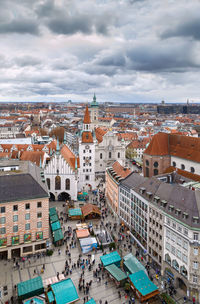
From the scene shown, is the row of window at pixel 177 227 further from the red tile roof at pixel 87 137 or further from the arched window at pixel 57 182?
the red tile roof at pixel 87 137

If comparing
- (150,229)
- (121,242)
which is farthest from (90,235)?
(150,229)

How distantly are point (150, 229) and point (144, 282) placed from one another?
9.76 metres

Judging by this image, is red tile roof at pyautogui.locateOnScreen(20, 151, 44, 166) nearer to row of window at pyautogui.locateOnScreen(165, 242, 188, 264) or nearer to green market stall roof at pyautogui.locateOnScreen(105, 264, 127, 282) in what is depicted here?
green market stall roof at pyautogui.locateOnScreen(105, 264, 127, 282)

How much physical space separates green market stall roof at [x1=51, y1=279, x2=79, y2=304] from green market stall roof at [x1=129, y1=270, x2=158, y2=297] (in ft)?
28.1

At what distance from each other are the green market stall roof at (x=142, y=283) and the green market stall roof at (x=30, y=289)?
13.1 meters

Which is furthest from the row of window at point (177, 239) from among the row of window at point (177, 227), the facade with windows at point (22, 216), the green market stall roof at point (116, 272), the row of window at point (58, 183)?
the row of window at point (58, 183)

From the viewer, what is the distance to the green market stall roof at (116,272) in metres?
37.8

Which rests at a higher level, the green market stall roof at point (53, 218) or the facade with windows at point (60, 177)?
the facade with windows at point (60, 177)

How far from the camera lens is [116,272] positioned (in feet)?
128

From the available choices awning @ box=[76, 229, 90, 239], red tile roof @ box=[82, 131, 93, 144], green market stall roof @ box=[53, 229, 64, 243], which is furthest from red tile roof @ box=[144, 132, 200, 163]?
green market stall roof @ box=[53, 229, 64, 243]

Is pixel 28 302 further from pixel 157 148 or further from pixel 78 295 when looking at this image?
pixel 157 148

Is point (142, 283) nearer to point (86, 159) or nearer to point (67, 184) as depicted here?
point (67, 184)

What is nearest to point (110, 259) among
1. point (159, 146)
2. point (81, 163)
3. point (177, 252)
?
point (177, 252)

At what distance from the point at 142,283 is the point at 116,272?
4573 millimetres
